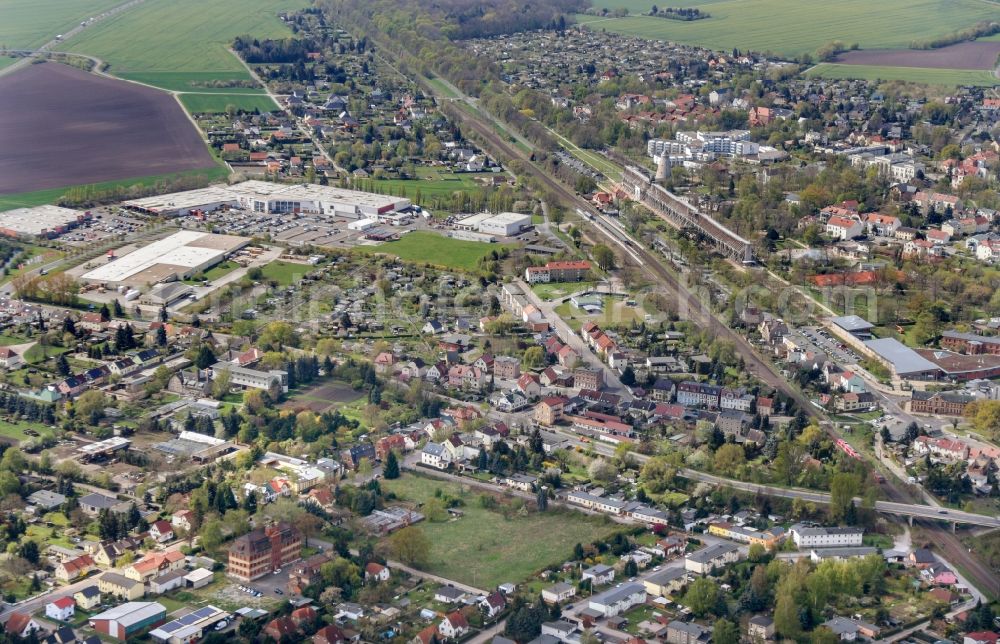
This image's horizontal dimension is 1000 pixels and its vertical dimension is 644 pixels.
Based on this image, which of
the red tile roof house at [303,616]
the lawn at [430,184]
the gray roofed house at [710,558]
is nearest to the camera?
the red tile roof house at [303,616]

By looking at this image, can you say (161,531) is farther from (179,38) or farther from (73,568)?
(179,38)

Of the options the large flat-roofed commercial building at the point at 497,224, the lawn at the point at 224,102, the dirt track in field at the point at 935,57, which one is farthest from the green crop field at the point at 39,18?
the dirt track in field at the point at 935,57

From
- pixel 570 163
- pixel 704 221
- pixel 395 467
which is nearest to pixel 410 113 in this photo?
pixel 570 163

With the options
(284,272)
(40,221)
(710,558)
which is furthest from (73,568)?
(40,221)

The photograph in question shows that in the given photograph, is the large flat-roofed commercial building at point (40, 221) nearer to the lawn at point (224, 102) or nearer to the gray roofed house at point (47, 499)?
the lawn at point (224, 102)

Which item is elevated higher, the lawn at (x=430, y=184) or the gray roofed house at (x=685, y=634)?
the lawn at (x=430, y=184)

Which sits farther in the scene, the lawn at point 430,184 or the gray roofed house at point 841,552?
the lawn at point 430,184

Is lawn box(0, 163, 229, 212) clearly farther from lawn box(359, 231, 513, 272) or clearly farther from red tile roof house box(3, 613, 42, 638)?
red tile roof house box(3, 613, 42, 638)

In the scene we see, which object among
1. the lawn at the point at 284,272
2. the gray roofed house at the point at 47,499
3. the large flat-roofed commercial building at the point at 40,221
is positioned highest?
the large flat-roofed commercial building at the point at 40,221
